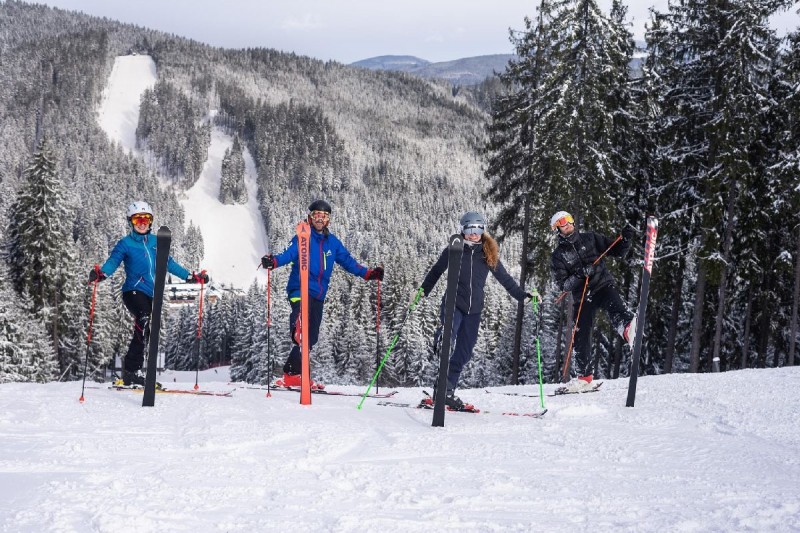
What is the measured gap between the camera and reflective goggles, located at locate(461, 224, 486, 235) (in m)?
6.73

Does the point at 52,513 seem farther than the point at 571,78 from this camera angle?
No

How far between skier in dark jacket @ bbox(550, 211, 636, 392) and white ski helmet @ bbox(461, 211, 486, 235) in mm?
1424

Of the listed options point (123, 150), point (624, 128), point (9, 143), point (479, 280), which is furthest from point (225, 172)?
point (479, 280)

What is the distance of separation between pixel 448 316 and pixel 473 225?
1.27 m

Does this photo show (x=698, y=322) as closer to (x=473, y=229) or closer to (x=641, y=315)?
(x=641, y=315)

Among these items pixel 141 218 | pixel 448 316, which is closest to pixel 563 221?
pixel 448 316

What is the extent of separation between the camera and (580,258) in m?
7.78

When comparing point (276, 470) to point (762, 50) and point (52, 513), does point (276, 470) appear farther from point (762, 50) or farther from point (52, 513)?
point (762, 50)

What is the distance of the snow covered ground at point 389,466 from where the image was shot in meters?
3.19

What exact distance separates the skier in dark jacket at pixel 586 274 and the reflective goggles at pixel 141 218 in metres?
5.10

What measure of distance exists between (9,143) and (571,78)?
612ft

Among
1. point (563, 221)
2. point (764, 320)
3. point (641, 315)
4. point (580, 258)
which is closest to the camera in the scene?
point (641, 315)

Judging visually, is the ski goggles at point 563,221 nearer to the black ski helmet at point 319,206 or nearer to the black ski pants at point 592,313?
the black ski pants at point 592,313

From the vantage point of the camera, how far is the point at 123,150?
18238cm
